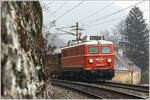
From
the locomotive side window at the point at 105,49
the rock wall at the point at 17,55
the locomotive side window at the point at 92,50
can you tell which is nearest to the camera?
the rock wall at the point at 17,55

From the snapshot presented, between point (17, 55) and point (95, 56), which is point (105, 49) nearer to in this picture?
point (95, 56)

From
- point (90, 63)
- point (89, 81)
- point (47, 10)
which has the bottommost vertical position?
point (89, 81)

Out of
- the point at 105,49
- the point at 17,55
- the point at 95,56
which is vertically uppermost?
the point at 105,49

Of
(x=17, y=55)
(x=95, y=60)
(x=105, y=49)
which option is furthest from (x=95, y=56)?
(x=17, y=55)

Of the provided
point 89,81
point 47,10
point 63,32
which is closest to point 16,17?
point 47,10

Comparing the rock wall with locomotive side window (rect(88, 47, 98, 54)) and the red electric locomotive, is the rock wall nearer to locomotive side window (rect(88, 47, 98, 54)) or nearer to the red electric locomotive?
the red electric locomotive

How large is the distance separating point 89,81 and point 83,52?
100 inches

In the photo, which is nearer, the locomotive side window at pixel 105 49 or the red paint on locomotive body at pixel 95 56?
the red paint on locomotive body at pixel 95 56

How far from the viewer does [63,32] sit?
89.3ft

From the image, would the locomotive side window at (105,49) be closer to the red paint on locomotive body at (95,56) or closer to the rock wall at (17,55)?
the red paint on locomotive body at (95,56)

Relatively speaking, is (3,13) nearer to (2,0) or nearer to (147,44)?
(2,0)

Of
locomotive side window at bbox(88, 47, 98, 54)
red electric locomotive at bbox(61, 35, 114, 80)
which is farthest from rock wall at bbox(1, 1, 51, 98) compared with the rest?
locomotive side window at bbox(88, 47, 98, 54)

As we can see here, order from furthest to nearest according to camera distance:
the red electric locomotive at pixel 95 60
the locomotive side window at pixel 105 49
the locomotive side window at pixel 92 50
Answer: the locomotive side window at pixel 105 49 < the locomotive side window at pixel 92 50 < the red electric locomotive at pixel 95 60

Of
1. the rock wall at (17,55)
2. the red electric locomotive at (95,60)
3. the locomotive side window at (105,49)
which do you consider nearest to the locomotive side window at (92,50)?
the red electric locomotive at (95,60)
